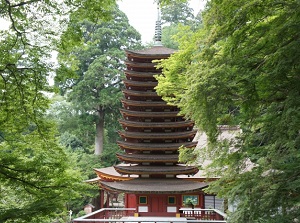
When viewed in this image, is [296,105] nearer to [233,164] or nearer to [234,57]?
[234,57]

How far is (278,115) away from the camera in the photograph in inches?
211

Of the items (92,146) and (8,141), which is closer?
(8,141)

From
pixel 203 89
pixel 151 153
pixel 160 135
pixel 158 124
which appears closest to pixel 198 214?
pixel 151 153

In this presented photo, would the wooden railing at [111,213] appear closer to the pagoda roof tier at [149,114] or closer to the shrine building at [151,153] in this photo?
the shrine building at [151,153]

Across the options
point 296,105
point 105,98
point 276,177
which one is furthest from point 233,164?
point 105,98

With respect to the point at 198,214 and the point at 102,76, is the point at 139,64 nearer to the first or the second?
the point at 198,214

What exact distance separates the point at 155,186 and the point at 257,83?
8931 mm

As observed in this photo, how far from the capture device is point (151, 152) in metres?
14.6

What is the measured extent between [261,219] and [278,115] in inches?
68.0

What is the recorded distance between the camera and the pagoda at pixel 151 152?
1345cm

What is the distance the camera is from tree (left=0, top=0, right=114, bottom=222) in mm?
4570

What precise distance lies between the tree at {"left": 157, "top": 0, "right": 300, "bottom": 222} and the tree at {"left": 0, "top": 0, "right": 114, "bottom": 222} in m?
1.81

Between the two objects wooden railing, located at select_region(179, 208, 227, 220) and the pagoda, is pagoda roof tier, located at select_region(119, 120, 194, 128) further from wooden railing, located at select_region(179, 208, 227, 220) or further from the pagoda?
wooden railing, located at select_region(179, 208, 227, 220)

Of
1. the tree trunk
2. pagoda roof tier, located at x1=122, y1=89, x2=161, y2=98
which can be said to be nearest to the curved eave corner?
pagoda roof tier, located at x1=122, y1=89, x2=161, y2=98
